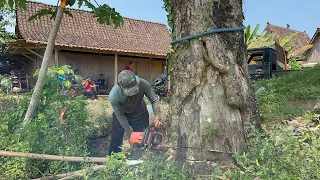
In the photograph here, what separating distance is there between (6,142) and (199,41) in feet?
7.66

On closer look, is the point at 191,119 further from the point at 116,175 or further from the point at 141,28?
the point at 141,28

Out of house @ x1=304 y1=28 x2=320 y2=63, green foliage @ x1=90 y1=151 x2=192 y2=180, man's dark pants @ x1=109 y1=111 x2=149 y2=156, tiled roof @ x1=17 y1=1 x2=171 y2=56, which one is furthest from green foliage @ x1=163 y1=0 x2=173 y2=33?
house @ x1=304 y1=28 x2=320 y2=63

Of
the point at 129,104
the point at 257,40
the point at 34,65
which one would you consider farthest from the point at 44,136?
the point at 257,40

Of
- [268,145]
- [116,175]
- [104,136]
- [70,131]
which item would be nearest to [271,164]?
[268,145]

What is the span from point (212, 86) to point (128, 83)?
1178 mm

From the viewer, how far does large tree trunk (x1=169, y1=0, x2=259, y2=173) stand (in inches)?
104

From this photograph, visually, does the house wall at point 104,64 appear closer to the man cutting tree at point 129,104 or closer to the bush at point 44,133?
the bush at point 44,133

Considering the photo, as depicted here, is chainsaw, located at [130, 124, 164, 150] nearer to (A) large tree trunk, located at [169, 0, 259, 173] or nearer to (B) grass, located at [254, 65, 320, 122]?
(A) large tree trunk, located at [169, 0, 259, 173]

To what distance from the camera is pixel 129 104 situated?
399cm

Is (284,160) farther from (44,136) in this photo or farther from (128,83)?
(44,136)

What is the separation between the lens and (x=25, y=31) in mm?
13367

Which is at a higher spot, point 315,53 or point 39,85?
point 315,53

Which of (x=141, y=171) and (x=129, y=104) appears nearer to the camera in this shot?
(x=141, y=171)

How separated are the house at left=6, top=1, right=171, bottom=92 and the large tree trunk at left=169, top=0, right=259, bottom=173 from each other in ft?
36.1
